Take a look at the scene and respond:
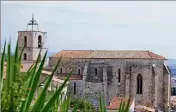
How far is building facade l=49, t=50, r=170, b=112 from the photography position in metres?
29.9

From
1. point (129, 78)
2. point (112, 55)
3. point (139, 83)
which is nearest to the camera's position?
point (112, 55)

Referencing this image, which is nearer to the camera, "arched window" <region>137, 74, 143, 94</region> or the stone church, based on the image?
the stone church

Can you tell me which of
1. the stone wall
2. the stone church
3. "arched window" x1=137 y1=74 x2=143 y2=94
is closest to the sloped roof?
the stone church

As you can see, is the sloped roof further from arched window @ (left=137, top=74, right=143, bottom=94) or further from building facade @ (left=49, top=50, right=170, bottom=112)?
arched window @ (left=137, top=74, right=143, bottom=94)

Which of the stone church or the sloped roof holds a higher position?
the sloped roof

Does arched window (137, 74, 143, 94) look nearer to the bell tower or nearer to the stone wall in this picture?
the stone wall

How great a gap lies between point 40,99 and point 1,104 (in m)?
0.19

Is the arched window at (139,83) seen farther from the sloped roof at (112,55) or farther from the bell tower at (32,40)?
the bell tower at (32,40)

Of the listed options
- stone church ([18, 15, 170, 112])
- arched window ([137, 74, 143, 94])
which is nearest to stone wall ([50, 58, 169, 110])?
stone church ([18, 15, 170, 112])

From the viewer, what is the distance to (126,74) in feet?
98.8

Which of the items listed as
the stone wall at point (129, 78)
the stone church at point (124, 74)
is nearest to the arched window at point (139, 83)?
the stone church at point (124, 74)

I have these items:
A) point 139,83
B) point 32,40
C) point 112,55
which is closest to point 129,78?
point 139,83

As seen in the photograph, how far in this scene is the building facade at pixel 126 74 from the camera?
29.9 m

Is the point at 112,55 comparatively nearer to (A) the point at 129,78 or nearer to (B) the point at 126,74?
(B) the point at 126,74
